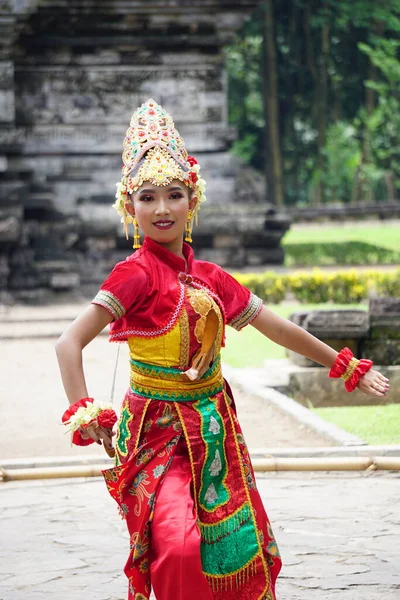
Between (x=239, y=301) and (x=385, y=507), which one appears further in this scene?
(x=385, y=507)

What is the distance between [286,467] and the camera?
6.44 metres

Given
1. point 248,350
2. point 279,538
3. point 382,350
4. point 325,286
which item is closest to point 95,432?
point 279,538

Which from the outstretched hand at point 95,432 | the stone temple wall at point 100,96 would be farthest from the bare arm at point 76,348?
the stone temple wall at point 100,96

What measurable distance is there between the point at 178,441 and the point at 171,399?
0.14 meters

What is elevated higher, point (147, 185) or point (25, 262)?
point (147, 185)

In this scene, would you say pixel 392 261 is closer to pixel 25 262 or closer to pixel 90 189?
pixel 90 189

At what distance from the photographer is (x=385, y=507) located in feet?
18.9

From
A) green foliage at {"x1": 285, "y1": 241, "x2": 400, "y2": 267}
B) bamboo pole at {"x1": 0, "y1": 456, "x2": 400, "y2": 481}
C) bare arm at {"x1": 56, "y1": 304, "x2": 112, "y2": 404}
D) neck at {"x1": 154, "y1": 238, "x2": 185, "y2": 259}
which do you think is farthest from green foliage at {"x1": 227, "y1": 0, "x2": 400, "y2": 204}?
bare arm at {"x1": 56, "y1": 304, "x2": 112, "y2": 404}

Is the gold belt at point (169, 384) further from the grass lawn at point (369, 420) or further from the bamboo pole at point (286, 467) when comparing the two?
the grass lawn at point (369, 420)

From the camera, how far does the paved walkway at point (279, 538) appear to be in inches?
186

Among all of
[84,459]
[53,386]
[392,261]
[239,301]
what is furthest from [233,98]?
[239,301]

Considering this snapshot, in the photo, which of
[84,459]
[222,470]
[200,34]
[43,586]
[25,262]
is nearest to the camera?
[222,470]

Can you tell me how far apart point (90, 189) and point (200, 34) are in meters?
2.71

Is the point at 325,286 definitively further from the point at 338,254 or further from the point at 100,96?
the point at 338,254
